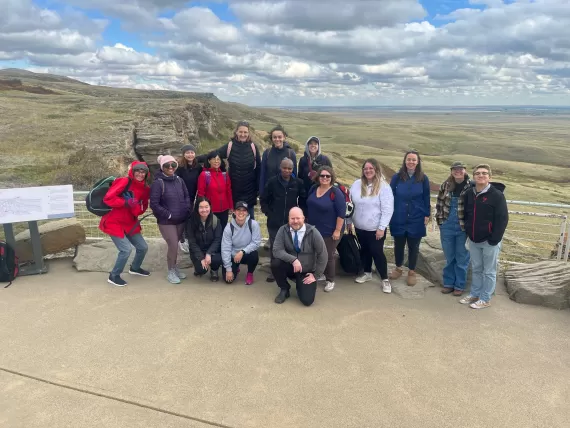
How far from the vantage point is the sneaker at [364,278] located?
6602mm

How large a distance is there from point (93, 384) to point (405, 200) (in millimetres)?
4617

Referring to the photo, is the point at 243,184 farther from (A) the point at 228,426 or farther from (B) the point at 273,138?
(A) the point at 228,426

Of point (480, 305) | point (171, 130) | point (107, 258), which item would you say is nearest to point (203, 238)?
point (107, 258)

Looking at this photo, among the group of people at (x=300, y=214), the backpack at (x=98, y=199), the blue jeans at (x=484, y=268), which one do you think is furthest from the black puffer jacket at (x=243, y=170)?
Result: the blue jeans at (x=484, y=268)

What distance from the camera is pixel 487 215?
543 centimetres

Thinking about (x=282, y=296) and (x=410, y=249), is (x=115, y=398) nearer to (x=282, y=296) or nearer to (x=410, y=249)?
(x=282, y=296)

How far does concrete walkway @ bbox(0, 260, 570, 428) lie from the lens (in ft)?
12.4

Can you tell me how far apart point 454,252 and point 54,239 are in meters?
6.66

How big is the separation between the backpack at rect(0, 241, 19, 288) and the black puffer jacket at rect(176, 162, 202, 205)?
289cm

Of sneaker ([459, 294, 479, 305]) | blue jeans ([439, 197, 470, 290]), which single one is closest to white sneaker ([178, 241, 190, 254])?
blue jeans ([439, 197, 470, 290])

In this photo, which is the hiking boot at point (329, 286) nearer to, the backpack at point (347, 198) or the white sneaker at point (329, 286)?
the white sneaker at point (329, 286)

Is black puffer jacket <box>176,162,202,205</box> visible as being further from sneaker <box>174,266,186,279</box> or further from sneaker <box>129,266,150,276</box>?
sneaker <box>129,266,150,276</box>

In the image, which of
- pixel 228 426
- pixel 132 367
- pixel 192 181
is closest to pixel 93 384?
pixel 132 367

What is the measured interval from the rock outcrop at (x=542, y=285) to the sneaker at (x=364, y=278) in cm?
207
